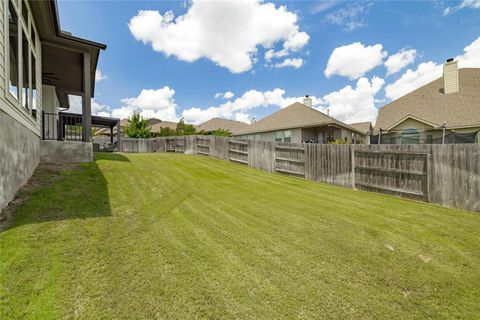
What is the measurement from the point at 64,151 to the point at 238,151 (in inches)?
327

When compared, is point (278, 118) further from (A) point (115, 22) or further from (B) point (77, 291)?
(B) point (77, 291)

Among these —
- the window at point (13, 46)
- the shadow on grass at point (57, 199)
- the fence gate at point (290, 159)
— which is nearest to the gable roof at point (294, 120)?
the fence gate at point (290, 159)

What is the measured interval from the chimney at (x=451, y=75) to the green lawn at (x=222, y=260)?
15.1 m

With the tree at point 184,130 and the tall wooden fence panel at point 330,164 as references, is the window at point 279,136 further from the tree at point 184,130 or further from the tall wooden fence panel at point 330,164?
the tree at point 184,130

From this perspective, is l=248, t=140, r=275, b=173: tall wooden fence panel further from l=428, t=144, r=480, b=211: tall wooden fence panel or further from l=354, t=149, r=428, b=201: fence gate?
l=428, t=144, r=480, b=211: tall wooden fence panel

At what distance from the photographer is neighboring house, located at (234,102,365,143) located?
19.8 metres

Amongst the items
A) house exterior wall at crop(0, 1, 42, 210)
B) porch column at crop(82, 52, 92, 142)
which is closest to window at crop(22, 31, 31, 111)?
house exterior wall at crop(0, 1, 42, 210)

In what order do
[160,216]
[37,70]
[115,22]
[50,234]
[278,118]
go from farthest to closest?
[278,118] → [115,22] → [37,70] → [160,216] → [50,234]

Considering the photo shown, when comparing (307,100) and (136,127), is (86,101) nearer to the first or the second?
(136,127)

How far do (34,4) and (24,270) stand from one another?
6935mm

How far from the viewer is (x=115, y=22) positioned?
36.0 ft

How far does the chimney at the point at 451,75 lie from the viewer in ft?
50.4

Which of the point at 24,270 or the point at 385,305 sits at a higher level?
the point at 24,270

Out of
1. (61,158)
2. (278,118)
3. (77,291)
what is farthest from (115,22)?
(278,118)
